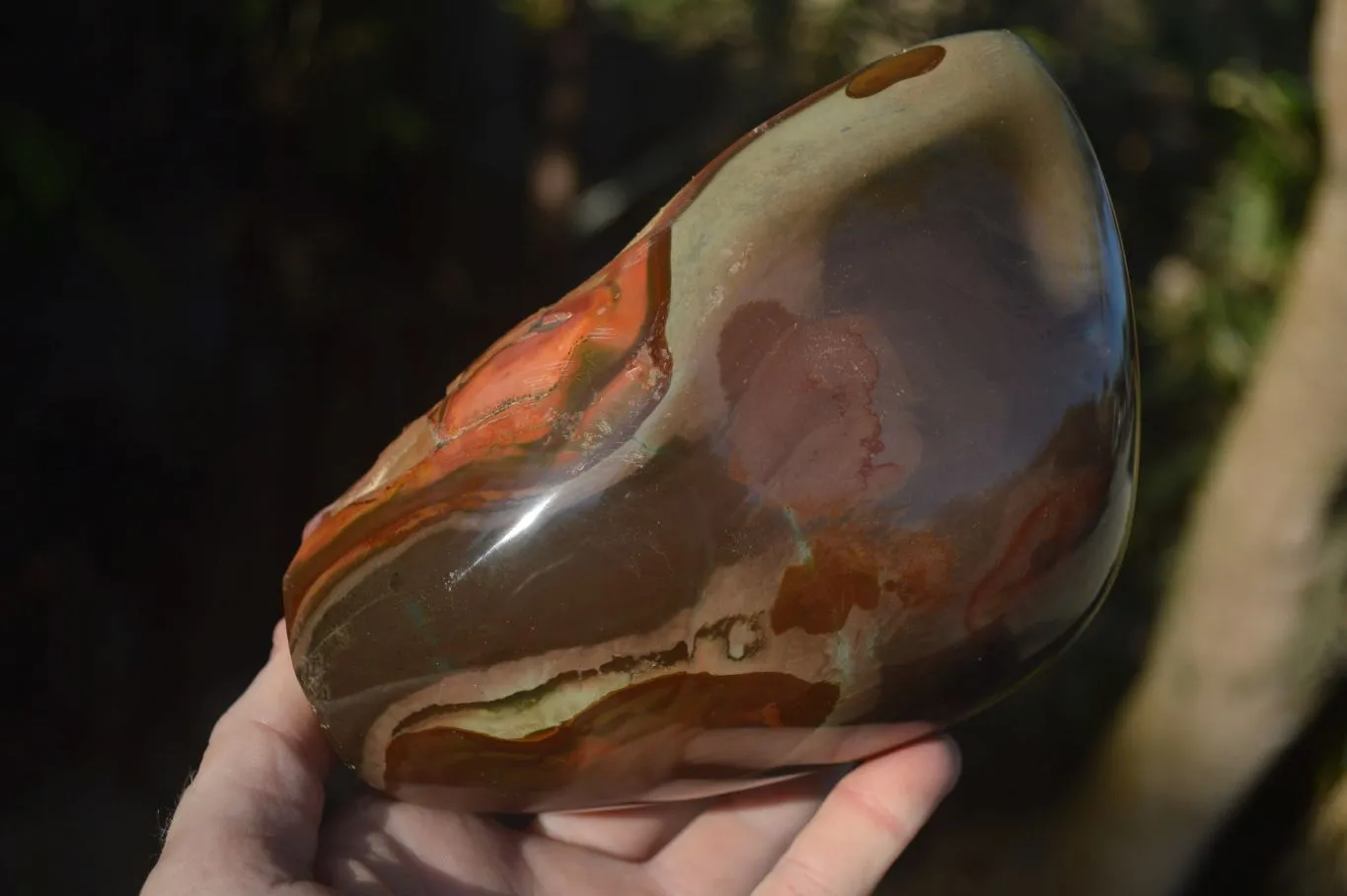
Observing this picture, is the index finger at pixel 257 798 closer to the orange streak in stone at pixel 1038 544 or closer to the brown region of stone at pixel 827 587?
the brown region of stone at pixel 827 587

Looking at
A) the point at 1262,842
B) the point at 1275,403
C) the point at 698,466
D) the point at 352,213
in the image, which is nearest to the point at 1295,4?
the point at 1275,403

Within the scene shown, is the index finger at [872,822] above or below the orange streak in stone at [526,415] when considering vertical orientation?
below

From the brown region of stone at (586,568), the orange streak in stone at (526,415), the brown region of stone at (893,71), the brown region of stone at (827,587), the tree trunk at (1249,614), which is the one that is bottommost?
the tree trunk at (1249,614)

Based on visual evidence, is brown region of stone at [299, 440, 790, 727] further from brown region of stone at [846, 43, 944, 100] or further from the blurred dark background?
the blurred dark background

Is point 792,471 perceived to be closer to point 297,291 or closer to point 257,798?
point 257,798

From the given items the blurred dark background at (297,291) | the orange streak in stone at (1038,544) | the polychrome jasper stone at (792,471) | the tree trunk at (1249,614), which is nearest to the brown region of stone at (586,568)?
the polychrome jasper stone at (792,471)

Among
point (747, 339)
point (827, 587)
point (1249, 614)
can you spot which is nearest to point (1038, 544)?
point (827, 587)
